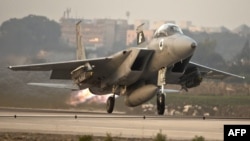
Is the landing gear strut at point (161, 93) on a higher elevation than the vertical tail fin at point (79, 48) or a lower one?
lower

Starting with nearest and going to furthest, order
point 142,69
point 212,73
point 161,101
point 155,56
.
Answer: point 161,101
point 155,56
point 142,69
point 212,73

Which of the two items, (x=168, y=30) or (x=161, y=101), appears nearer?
(x=161, y=101)

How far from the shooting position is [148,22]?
152 feet

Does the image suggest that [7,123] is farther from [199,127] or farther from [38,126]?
[199,127]

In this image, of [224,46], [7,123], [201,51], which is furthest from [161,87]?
[224,46]

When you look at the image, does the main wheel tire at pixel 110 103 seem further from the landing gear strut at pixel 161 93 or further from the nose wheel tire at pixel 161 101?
the nose wheel tire at pixel 161 101

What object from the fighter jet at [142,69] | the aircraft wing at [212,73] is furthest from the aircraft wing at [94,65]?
the aircraft wing at [212,73]

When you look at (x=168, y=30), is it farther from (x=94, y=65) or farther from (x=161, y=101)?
(x=94, y=65)

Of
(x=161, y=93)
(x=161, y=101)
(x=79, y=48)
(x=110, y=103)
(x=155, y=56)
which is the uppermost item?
(x=79, y=48)

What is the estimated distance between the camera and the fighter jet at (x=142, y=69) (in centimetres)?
2278

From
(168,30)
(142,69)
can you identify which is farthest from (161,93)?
(168,30)

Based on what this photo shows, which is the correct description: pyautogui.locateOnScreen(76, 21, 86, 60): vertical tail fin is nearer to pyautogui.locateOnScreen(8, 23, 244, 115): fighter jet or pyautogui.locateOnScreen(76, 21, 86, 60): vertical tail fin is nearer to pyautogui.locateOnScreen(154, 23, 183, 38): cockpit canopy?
pyautogui.locateOnScreen(8, 23, 244, 115): fighter jet

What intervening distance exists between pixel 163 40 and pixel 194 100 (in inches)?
305

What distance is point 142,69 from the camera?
23938 millimetres
